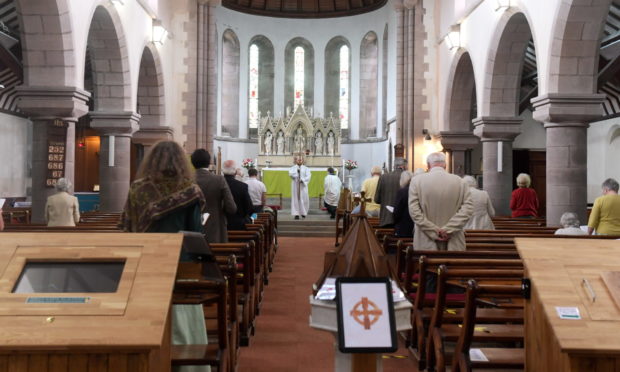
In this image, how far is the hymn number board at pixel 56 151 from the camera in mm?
8961

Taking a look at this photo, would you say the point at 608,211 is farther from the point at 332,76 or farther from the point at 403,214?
the point at 332,76

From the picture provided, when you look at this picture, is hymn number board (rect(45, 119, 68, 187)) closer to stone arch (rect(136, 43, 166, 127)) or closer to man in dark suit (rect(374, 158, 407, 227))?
man in dark suit (rect(374, 158, 407, 227))

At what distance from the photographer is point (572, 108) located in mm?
8734

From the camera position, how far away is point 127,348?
2.01 metres

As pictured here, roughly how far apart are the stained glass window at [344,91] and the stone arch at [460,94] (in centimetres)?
1019

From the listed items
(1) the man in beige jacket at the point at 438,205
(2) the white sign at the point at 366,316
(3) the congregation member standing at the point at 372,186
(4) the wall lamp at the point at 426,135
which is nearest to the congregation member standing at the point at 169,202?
(2) the white sign at the point at 366,316

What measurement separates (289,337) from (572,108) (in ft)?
18.5

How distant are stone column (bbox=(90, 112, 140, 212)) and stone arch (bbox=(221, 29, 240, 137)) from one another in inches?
495

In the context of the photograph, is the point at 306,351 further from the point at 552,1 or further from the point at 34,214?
the point at 552,1

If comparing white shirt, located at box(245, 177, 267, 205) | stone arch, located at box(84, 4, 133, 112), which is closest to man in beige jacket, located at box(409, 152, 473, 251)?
white shirt, located at box(245, 177, 267, 205)

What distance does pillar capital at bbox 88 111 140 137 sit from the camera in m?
12.2

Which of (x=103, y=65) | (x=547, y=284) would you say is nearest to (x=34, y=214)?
(x=103, y=65)

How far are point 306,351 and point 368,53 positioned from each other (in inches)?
842

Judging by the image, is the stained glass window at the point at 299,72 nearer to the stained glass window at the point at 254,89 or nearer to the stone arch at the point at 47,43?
the stained glass window at the point at 254,89
